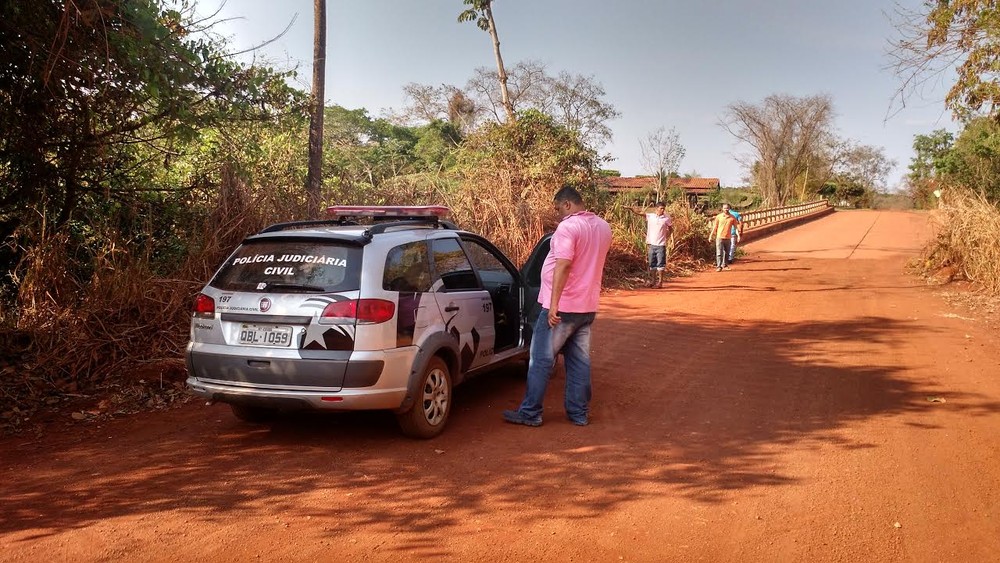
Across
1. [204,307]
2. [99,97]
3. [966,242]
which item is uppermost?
[99,97]

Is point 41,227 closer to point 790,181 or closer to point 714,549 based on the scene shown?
point 714,549

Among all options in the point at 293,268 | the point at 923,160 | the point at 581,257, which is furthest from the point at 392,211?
the point at 923,160

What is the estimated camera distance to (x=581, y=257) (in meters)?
5.88

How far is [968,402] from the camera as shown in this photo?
22.6 feet

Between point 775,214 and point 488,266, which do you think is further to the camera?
point 775,214

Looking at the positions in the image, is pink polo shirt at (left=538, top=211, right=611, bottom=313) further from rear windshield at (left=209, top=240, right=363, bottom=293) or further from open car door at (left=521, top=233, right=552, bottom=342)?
rear windshield at (left=209, top=240, right=363, bottom=293)

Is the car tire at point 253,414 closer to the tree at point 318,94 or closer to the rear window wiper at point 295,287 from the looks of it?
the rear window wiper at point 295,287

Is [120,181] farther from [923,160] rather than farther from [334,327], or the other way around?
[923,160]

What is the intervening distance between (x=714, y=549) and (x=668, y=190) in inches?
757

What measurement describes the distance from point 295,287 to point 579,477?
2298 millimetres

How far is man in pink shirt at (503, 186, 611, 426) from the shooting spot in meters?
5.82

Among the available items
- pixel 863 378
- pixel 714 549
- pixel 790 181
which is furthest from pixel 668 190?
pixel 790 181

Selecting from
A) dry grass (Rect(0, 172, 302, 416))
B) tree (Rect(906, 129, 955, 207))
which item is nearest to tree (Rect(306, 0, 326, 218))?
dry grass (Rect(0, 172, 302, 416))

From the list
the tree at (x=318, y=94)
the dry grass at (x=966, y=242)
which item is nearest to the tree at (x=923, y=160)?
the dry grass at (x=966, y=242)
